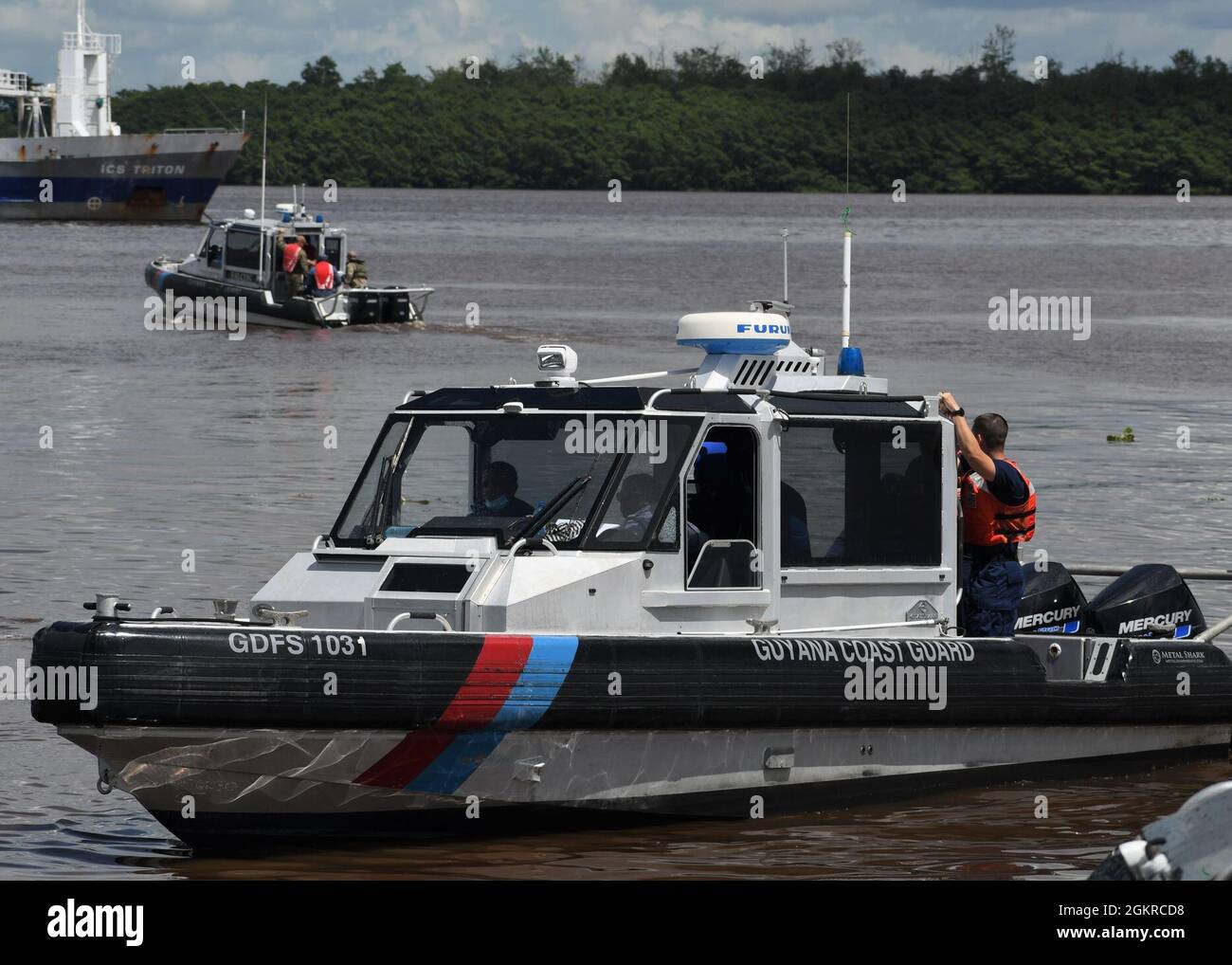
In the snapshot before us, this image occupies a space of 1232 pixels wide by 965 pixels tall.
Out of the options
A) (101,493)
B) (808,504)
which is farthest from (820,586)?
(101,493)

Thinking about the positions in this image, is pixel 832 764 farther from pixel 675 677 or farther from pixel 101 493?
pixel 101 493

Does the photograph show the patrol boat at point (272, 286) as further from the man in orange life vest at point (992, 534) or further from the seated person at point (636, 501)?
the seated person at point (636, 501)

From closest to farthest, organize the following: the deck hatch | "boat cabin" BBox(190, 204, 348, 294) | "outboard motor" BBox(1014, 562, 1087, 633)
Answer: the deck hatch, "outboard motor" BBox(1014, 562, 1087, 633), "boat cabin" BBox(190, 204, 348, 294)

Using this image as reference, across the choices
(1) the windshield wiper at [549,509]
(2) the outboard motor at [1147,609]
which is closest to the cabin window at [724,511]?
(1) the windshield wiper at [549,509]

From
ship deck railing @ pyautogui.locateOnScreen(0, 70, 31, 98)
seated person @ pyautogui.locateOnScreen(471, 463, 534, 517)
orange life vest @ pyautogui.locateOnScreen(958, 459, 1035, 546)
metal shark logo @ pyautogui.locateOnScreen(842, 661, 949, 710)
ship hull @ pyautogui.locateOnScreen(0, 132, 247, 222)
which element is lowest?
metal shark logo @ pyautogui.locateOnScreen(842, 661, 949, 710)

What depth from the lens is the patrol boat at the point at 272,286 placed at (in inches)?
1395

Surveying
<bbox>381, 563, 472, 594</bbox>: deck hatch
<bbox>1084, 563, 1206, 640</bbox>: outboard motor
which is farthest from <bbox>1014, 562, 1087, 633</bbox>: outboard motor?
<bbox>381, 563, 472, 594</bbox>: deck hatch

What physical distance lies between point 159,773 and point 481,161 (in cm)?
14627

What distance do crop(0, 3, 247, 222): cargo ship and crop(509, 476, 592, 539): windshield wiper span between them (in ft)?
241

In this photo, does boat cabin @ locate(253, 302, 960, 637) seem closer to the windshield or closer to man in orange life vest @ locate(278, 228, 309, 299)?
the windshield

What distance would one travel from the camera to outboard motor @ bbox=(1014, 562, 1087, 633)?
9773 millimetres

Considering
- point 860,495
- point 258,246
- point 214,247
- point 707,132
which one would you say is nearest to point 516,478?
point 860,495

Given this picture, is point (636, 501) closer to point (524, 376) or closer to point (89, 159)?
point (524, 376)
